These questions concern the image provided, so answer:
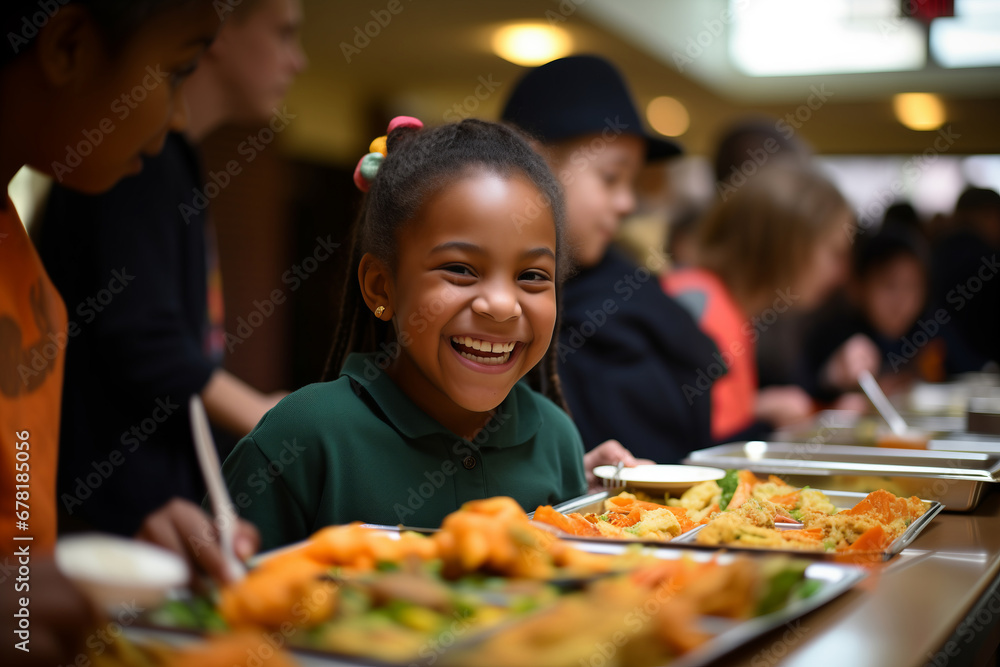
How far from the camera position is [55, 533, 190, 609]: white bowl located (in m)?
0.70

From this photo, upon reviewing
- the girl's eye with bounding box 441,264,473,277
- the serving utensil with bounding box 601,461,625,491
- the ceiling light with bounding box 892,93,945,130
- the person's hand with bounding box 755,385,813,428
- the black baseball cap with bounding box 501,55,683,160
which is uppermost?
the ceiling light with bounding box 892,93,945,130

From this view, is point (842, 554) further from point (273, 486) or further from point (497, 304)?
point (273, 486)

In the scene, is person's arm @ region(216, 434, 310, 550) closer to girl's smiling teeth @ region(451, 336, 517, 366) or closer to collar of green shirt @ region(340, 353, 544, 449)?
collar of green shirt @ region(340, 353, 544, 449)

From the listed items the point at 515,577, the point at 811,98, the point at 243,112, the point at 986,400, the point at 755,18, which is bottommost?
the point at 986,400

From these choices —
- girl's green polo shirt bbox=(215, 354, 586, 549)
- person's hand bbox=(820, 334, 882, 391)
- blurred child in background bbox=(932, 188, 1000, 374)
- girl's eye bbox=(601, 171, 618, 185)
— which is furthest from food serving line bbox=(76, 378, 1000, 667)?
blurred child in background bbox=(932, 188, 1000, 374)

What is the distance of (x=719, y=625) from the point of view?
0.79 m

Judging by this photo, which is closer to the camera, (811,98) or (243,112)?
(243,112)

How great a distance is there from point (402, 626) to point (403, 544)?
0.62 feet

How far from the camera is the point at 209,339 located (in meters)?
2.23

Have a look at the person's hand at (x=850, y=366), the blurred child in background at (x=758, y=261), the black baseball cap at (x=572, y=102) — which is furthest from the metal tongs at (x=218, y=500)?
the person's hand at (x=850, y=366)

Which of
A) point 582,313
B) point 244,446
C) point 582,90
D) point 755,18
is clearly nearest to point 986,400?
point 582,313

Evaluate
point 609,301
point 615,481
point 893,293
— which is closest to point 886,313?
point 893,293

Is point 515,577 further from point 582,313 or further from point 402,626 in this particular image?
point 582,313

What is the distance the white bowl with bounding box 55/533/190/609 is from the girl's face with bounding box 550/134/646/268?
1589 mm
